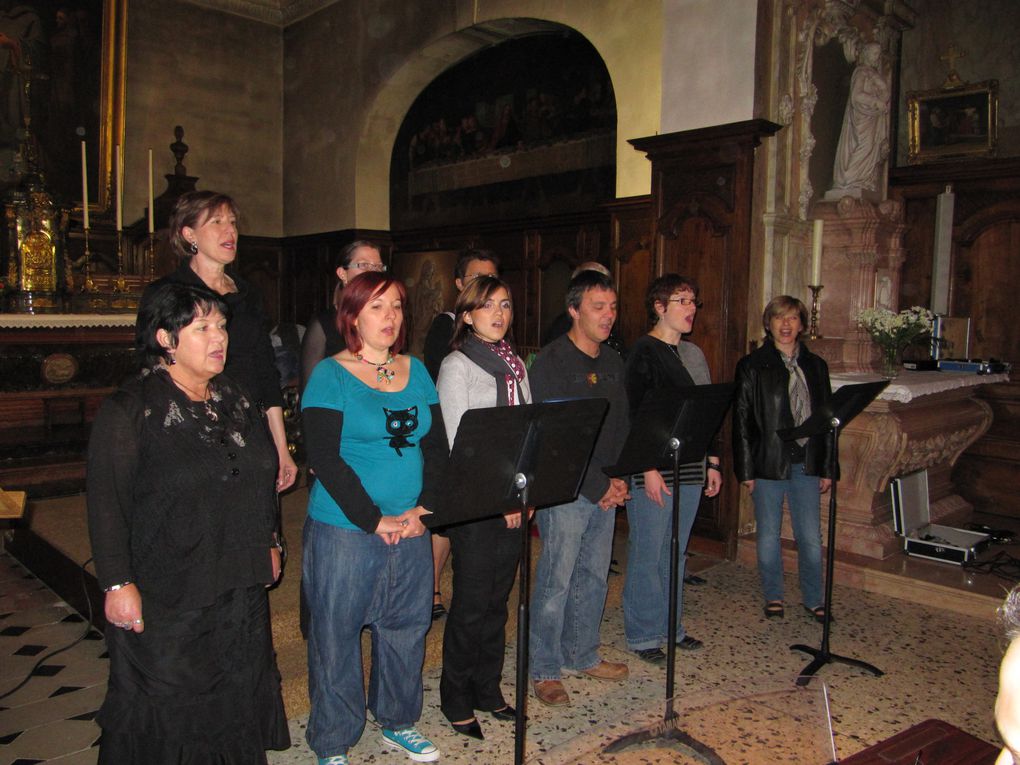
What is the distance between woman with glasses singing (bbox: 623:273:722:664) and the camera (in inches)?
130

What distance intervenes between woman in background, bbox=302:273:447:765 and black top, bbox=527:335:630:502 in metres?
0.59

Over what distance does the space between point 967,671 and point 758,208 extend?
2.89 metres

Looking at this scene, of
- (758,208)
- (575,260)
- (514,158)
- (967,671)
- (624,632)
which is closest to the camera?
(967,671)

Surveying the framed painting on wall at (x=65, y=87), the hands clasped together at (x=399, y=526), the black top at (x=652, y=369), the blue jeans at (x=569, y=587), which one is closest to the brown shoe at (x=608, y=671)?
the blue jeans at (x=569, y=587)

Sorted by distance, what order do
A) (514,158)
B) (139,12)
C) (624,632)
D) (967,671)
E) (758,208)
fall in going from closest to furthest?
(967,671)
(624,632)
(758,208)
(514,158)
(139,12)

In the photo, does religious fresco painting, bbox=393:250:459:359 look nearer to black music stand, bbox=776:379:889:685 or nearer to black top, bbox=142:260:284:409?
black top, bbox=142:260:284:409

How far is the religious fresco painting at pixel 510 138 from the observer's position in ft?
22.5

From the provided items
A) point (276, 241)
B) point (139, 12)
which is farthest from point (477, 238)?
point (139, 12)

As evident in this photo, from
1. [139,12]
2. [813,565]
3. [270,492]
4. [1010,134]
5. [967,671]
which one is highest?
[139,12]

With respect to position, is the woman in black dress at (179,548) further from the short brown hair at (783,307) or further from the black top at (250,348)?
the short brown hair at (783,307)

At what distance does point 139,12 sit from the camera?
8.54m

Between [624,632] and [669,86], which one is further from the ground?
[669,86]

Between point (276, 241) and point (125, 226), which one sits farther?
point (276, 241)

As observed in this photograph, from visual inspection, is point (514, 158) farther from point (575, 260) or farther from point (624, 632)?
point (624, 632)
